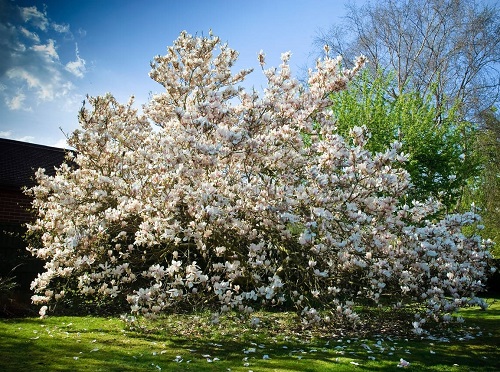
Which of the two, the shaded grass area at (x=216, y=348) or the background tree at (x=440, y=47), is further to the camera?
the background tree at (x=440, y=47)

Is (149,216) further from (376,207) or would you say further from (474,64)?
(474,64)

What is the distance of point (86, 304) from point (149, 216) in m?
5.18

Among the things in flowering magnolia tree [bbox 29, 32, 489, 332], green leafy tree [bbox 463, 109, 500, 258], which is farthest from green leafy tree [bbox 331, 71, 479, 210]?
green leafy tree [bbox 463, 109, 500, 258]

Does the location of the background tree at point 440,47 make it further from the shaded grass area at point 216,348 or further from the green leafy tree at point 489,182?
the shaded grass area at point 216,348

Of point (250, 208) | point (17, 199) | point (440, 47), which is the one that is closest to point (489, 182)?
point (440, 47)

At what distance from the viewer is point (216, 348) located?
6465 millimetres

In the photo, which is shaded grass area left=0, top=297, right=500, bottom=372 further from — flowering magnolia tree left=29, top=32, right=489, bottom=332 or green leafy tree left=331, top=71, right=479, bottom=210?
green leafy tree left=331, top=71, right=479, bottom=210

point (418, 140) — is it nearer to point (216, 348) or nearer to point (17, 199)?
point (216, 348)

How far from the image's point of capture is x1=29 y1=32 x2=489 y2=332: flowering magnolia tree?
5.77 m

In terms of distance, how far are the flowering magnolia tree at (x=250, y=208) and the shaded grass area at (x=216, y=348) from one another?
61 centimetres

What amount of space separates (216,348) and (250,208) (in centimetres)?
224

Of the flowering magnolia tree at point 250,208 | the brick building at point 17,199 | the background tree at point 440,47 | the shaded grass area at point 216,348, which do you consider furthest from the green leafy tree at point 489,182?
the brick building at point 17,199

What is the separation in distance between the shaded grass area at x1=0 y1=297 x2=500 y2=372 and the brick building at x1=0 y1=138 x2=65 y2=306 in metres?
2.84

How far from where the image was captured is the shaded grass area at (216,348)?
5.42 metres
